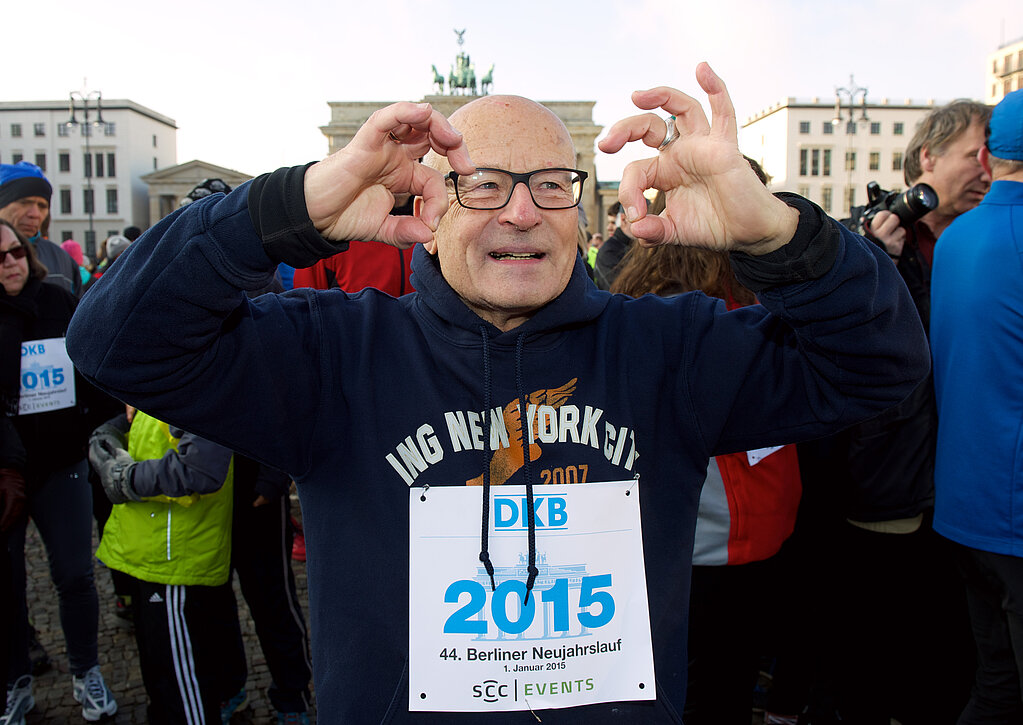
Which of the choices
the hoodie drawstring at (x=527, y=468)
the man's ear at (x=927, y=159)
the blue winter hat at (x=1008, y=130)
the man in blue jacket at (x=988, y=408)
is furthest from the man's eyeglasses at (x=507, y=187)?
the man's ear at (x=927, y=159)

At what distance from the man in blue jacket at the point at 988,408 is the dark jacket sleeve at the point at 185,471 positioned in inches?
102

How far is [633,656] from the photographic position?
1.52 meters

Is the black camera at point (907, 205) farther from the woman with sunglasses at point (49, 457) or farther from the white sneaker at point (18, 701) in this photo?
the white sneaker at point (18, 701)

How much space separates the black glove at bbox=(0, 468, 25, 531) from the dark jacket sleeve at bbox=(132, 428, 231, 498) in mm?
667

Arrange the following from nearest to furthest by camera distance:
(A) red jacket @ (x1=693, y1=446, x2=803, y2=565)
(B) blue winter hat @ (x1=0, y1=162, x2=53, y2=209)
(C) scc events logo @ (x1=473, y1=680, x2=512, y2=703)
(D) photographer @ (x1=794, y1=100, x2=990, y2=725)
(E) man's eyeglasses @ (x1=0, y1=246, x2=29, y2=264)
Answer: (C) scc events logo @ (x1=473, y1=680, x2=512, y2=703) < (A) red jacket @ (x1=693, y1=446, x2=803, y2=565) < (D) photographer @ (x1=794, y1=100, x2=990, y2=725) < (E) man's eyeglasses @ (x1=0, y1=246, x2=29, y2=264) < (B) blue winter hat @ (x1=0, y1=162, x2=53, y2=209)

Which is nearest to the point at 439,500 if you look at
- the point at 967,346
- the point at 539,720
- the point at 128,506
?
the point at 539,720

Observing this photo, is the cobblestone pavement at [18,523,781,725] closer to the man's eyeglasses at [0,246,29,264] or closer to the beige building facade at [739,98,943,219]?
the man's eyeglasses at [0,246,29,264]

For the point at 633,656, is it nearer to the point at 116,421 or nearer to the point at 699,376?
the point at 699,376

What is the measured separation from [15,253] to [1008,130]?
4.14 m

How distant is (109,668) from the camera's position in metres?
3.84

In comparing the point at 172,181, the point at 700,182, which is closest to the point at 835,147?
the point at 172,181

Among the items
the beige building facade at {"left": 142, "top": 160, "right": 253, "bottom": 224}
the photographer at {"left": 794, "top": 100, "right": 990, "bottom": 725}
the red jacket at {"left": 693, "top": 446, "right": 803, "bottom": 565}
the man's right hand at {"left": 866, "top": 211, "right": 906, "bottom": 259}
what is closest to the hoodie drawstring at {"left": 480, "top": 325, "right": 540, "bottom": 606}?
the red jacket at {"left": 693, "top": 446, "right": 803, "bottom": 565}

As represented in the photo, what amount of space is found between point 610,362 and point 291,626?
2.37m

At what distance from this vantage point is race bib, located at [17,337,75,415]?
346cm
